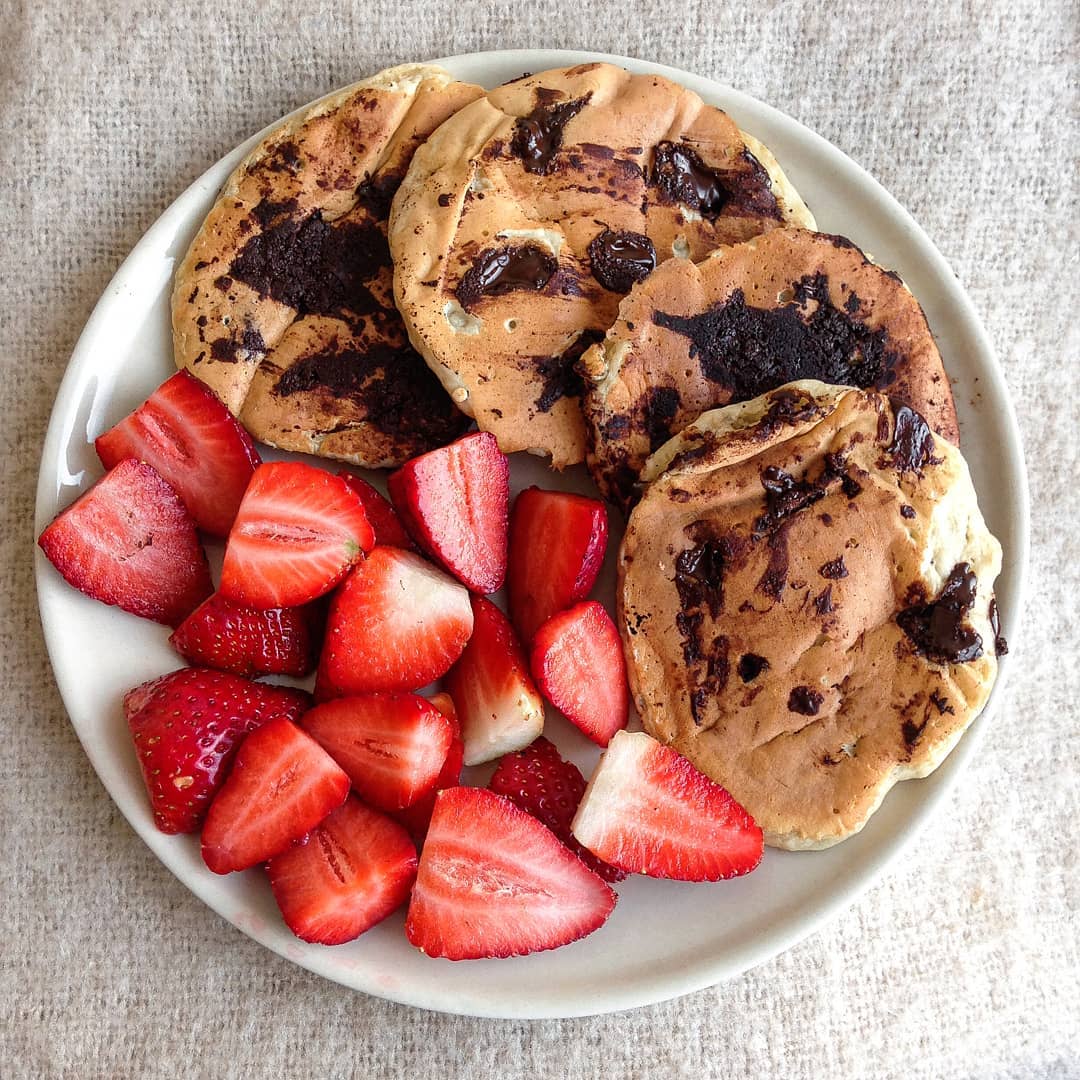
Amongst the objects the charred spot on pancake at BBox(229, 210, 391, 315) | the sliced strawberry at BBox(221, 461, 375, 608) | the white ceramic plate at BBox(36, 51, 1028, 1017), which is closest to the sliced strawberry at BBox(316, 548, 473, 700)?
the sliced strawberry at BBox(221, 461, 375, 608)

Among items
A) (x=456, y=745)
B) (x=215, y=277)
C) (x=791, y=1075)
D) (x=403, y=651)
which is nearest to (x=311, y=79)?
(x=215, y=277)

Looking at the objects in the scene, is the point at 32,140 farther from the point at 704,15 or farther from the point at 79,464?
the point at 704,15

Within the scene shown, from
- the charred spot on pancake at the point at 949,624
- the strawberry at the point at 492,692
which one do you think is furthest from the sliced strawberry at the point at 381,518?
the charred spot on pancake at the point at 949,624

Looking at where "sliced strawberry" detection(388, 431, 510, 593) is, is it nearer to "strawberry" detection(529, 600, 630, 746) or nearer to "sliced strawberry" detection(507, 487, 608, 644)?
"sliced strawberry" detection(507, 487, 608, 644)

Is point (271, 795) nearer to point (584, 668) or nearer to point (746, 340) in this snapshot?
point (584, 668)

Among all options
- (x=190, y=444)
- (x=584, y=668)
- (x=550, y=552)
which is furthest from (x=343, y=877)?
(x=190, y=444)

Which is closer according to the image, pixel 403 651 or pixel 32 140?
pixel 403 651
